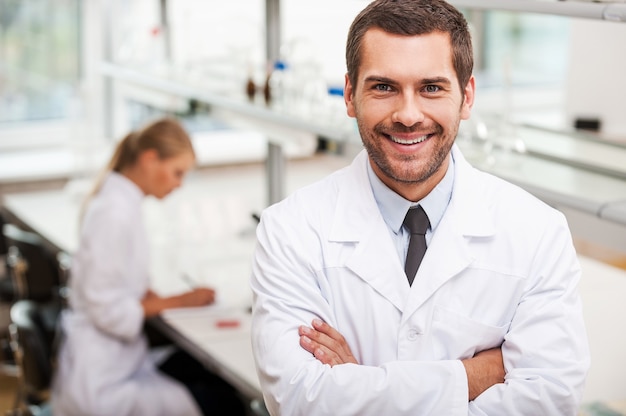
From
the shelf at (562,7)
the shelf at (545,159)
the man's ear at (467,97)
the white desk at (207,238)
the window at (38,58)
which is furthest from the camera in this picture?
the window at (38,58)

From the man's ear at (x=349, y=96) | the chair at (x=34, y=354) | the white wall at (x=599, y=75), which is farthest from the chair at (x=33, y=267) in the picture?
the white wall at (x=599, y=75)

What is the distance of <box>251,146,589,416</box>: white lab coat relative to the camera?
5.04 feet

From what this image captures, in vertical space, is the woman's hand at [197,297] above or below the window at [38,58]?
below

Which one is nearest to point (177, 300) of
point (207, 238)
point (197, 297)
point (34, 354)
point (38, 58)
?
point (197, 297)

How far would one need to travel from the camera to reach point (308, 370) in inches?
61.2

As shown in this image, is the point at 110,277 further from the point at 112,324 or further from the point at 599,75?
the point at 599,75

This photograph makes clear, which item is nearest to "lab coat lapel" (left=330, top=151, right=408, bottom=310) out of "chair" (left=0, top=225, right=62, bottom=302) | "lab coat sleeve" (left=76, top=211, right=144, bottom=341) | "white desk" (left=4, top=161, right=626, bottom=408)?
"white desk" (left=4, top=161, right=626, bottom=408)

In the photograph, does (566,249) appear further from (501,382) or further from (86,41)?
(86,41)

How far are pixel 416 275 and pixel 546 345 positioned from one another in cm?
24

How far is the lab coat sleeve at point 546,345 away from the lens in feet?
5.03

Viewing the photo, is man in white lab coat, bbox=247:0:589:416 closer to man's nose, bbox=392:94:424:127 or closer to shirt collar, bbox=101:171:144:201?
man's nose, bbox=392:94:424:127

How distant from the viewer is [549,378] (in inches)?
60.7

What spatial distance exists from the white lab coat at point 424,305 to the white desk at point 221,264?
0.70 metres

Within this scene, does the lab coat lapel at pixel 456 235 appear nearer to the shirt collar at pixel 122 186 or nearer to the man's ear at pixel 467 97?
the man's ear at pixel 467 97
